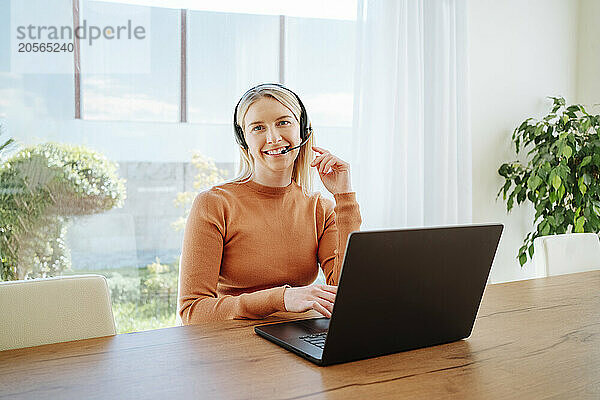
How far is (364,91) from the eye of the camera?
3.11m

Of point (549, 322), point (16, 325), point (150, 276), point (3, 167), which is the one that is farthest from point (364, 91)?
point (16, 325)

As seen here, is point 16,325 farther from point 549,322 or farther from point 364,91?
point 364,91

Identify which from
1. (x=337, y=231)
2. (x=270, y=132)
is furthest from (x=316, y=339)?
(x=270, y=132)

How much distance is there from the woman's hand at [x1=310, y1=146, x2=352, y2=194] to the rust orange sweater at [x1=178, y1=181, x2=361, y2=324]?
0.03 metres

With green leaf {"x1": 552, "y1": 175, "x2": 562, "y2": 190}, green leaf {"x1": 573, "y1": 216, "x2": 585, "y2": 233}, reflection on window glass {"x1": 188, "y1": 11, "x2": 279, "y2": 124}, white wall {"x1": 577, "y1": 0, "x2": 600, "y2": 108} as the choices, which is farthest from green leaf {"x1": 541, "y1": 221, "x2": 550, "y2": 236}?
reflection on window glass {"x1": 188, "y1": 11, "x2": 279, "y2": 124}

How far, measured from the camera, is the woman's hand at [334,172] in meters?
1.74

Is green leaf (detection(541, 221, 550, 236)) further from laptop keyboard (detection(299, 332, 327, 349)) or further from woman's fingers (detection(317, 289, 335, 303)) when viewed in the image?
laptop keyboard (detection(299, 332, 327, 349))

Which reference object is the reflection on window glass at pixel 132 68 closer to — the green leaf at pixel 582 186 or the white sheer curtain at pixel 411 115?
the white sheer curtain at pixel 411 115

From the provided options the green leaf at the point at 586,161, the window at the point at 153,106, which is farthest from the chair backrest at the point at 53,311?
the green leaf at the point at 586,161

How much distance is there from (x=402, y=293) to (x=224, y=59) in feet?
6.92

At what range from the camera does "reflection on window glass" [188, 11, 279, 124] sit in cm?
287

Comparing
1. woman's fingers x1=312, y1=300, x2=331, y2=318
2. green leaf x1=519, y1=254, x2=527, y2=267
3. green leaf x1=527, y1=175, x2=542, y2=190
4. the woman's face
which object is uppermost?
the woman's face

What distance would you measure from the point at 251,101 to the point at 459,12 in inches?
81.5

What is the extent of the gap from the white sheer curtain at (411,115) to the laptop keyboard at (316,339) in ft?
6.62
